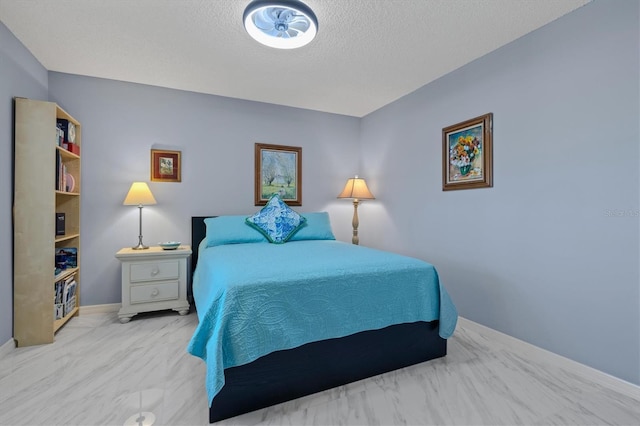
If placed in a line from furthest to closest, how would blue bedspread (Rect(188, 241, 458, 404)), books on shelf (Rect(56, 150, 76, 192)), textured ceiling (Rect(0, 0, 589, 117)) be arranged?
1. books on shelf (Rect(56, 150, 76, 192))
2. textured ceiling (Rect(0, 0, 589, 117))
3. blue bedspread (Rect(188, 241, 458, 404))

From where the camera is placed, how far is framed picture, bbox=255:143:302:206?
3.78 m

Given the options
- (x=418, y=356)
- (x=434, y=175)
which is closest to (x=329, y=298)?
(x=418, y=356)

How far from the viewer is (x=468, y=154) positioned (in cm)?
278

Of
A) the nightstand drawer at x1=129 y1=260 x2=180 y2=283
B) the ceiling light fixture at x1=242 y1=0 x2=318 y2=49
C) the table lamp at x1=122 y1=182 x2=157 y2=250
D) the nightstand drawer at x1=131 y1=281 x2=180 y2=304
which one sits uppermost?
the ceiling light fixture at x1=242 y1=0 x2=318 y2=49

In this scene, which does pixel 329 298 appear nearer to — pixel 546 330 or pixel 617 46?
pixel 546 330

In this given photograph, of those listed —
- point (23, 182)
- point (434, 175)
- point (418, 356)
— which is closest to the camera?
point (418, 356)

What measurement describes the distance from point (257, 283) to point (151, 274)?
1.85 meters

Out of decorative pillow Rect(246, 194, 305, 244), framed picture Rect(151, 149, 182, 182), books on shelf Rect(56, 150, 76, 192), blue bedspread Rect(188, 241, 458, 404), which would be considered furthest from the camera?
framed picture Rect(151, 149, 182, 182)

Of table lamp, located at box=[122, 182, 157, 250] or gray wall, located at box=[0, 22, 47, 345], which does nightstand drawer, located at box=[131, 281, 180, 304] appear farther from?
gray wall, located at box=[0, 22, 47, 345]

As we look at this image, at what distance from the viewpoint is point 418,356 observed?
6.98 feet

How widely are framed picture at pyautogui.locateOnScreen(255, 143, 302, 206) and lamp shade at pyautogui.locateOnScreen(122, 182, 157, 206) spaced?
1.17m

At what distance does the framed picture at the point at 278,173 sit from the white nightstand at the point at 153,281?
1.18 meters

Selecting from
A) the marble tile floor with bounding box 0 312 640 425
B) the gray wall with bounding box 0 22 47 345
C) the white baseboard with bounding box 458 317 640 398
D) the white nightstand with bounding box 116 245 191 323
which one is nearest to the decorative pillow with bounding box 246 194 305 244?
the white nightstand with bounding box 116 245 191 323

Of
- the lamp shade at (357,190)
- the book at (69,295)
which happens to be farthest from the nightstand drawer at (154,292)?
the lamp shade at (357,190)
